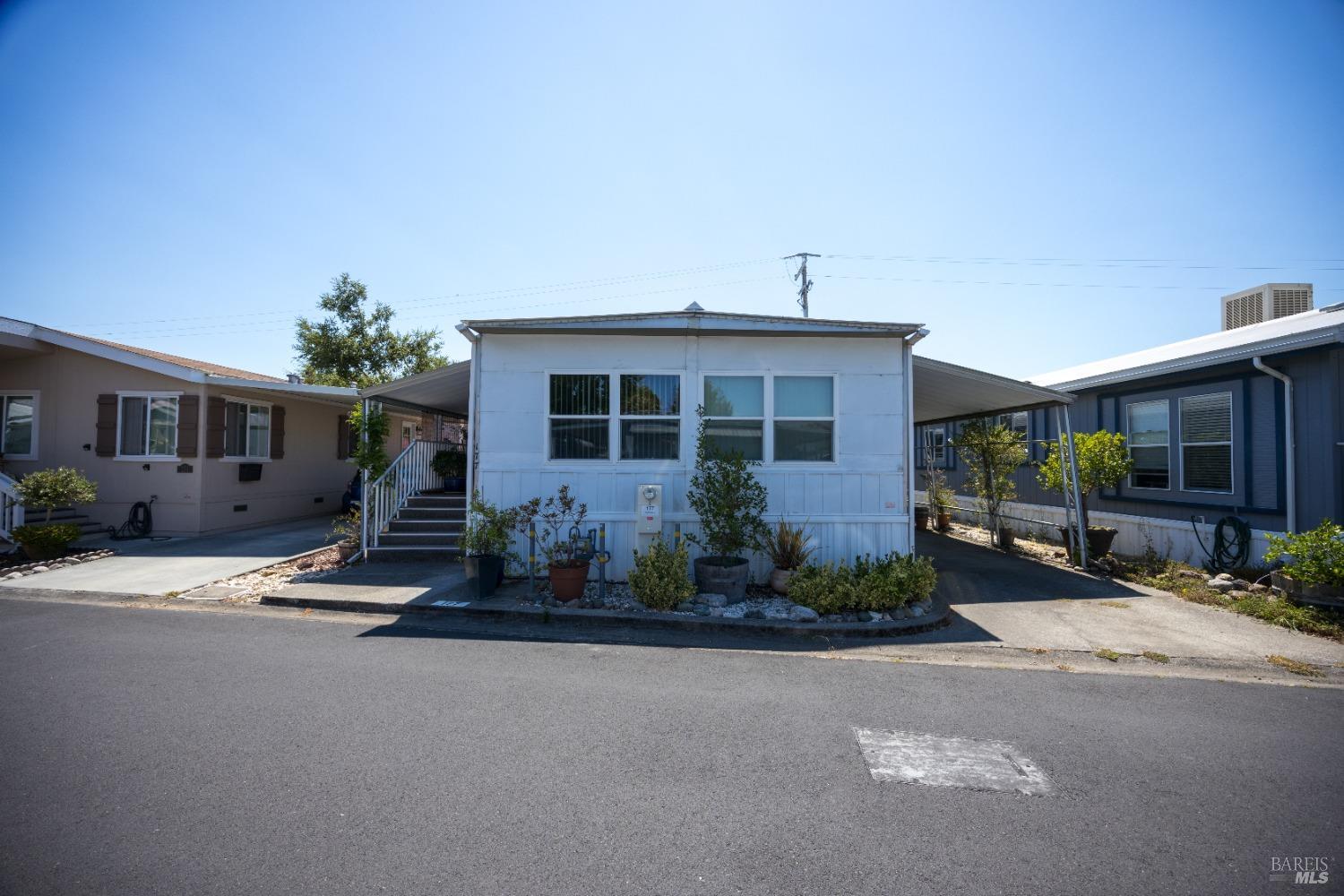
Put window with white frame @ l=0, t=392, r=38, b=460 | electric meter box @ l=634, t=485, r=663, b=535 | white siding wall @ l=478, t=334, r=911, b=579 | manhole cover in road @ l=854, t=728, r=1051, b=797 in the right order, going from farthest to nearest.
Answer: window with white frame @ l=0, t=392, r=38, b=460 < white siding wall @ l=478, t=334, r=911, b=579 < electric meter box @ l=634, t=485, r=663, b=535 < manhole cover in road @ l=854, t=728, r=1051, b=797

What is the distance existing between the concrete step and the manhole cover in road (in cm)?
775

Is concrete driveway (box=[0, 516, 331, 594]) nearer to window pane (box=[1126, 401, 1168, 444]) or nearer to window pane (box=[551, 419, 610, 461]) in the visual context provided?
window pane (box=[551, 419, 610, 461])

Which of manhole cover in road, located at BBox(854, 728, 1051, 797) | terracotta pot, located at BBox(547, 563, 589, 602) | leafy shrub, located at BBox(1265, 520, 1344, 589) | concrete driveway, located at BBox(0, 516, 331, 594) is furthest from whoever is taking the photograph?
concrete driveway, located at BBox(0, 516, 331, 594)

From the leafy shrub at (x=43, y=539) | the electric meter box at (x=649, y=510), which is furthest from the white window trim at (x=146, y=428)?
the electric meter box at (x=649, y=510)

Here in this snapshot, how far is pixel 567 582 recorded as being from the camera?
7047mm

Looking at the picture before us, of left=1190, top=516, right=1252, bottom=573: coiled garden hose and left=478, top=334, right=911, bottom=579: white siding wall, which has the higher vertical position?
left=478, top=334, right=911, bottom=579: white siding wall

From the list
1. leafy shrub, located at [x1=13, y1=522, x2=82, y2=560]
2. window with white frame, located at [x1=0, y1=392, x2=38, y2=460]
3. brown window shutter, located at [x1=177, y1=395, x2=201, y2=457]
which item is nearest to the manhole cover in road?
leafy shrub, located at [x1=13, y1=522, x2=82, y2=560]

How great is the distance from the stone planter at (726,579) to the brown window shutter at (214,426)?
33.3ft

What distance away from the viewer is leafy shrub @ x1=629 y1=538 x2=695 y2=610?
6.89 m

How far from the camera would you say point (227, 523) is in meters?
12.7

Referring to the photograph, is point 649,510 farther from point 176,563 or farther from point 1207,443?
point 1207,443

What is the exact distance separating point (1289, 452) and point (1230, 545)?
142 centimetres

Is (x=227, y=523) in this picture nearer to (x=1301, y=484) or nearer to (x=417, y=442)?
(x=417, y=442)

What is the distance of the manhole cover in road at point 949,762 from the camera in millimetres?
3359
